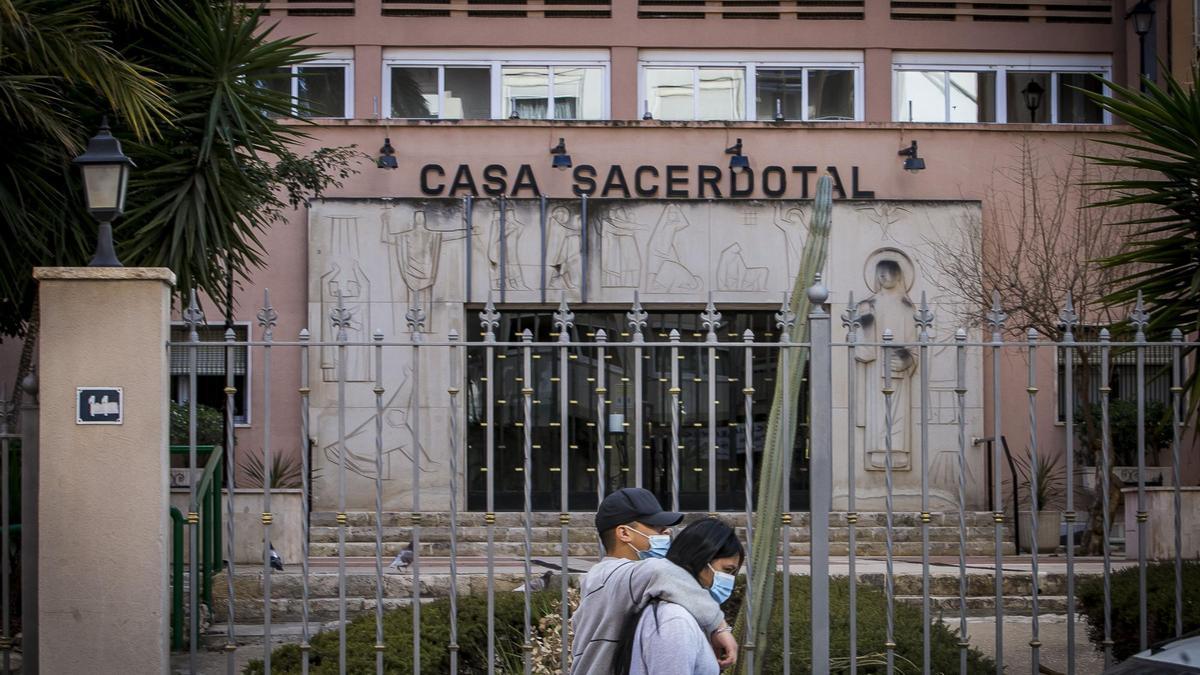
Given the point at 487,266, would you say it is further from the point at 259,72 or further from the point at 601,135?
the point at 259,72

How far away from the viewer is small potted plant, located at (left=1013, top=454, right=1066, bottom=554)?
55.5 ft

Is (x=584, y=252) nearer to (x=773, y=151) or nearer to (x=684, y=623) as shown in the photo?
(x=773, y=151)

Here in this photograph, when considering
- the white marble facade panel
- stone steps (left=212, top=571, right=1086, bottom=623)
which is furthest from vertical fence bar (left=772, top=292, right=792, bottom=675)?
the white marble facade panel

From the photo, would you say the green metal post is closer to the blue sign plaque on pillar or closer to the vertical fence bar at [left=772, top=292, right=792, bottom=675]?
the blue sign plaque on pillar

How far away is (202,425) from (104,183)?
10.5 metres

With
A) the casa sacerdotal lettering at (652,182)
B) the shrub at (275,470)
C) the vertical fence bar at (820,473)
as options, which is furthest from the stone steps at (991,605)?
the shrub at (275,470)

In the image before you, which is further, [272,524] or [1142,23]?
[1142,23]

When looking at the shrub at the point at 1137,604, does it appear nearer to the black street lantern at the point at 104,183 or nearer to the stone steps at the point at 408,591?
the stone steps at the point at 408,591

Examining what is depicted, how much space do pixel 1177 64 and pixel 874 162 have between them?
4273mm

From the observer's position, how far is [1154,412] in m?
18.8

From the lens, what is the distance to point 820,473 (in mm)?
6953

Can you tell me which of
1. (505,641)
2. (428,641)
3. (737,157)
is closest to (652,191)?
(737,157)

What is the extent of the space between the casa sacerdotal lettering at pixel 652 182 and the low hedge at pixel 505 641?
1165 centimetres

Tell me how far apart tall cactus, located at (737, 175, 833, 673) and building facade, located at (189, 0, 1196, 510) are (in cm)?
1001
